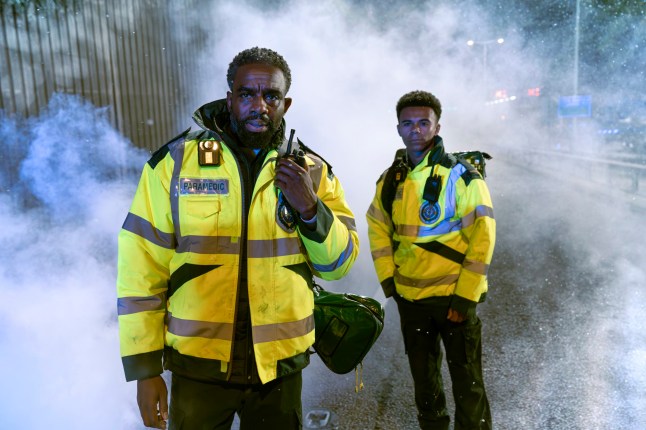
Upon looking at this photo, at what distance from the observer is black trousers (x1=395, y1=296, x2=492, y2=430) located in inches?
111

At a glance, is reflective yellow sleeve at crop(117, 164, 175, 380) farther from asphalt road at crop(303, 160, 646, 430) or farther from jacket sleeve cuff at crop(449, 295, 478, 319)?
asphalt road at crop(303, 160, 646, 430)

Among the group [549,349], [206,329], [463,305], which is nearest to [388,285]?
[463,305]

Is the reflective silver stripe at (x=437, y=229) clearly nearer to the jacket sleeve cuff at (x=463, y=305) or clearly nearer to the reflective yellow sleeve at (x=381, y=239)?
the reflective yellow sleeve at (x=381, y=239)

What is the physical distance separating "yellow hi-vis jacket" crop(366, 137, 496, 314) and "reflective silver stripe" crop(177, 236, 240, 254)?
1.39 meters

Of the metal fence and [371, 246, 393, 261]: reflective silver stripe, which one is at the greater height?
the metal fence

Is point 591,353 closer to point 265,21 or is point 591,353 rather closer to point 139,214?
point 139,214

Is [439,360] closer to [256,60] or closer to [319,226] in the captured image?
[319,226]

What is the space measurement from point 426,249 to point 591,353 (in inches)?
94.9

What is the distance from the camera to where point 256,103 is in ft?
6.28

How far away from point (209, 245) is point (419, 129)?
5.48 ft

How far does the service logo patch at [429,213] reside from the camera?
9.39 ft

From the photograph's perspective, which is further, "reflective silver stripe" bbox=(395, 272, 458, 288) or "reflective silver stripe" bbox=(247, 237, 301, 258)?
"reflective silver stripe" bbox=(395, 272, 458, 288)

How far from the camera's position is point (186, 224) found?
5.90ft

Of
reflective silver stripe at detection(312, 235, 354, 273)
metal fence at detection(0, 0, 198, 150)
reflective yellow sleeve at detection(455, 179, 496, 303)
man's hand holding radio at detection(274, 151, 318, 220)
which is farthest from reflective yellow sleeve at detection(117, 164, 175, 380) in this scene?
metal fence at detection(0, 0, 198, 150)
